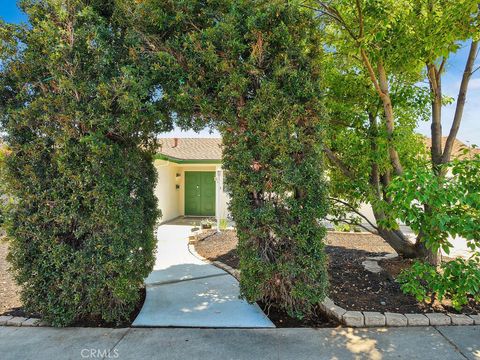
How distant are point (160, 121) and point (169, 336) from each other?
2382 mm

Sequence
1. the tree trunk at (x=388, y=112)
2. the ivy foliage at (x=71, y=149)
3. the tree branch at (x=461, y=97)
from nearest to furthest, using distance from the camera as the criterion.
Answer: the ivy foliage at (x=71, y=149) < the tree branch at (x=461, y=97) < the tree trunk at (x=388, y=112)

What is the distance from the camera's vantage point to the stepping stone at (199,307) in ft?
11.4

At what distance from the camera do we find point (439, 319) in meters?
3.38

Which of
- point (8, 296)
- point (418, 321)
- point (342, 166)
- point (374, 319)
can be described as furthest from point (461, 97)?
point (8, 296)

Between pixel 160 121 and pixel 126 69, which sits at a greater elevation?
pixel 126 69

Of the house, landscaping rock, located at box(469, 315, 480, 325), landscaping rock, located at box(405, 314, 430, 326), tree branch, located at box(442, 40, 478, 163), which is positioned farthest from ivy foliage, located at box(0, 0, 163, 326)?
the house

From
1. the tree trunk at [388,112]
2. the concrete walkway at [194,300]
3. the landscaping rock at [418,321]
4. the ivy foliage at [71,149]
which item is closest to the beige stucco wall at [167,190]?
the concrete walkway at [194,300]

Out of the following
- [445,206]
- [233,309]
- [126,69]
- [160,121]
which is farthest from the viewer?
[233,309]

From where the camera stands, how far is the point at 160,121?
356cm

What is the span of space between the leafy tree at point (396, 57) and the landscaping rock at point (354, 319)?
1246 mm

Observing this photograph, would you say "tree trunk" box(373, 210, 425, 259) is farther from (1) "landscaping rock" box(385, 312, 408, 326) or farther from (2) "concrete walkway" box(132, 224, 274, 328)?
(2) "concrete walkway" box(132, 224, 274, 328)

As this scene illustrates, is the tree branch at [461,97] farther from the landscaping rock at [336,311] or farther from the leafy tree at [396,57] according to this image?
the landscaping rock at [336,311]

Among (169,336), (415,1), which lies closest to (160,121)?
(169,336)

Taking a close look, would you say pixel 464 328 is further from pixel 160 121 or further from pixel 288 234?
pixel 160 121
